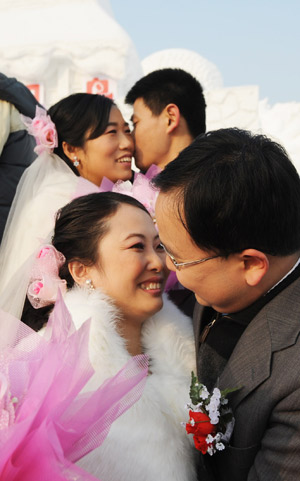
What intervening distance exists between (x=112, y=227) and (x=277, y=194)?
0.67 metres

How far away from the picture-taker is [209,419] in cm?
151

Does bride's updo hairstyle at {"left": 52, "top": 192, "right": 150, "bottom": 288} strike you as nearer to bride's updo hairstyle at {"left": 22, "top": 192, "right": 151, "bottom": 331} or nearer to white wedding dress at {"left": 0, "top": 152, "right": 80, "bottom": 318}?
bride's updo hairstyle at {"left": 22, "top": 192, "right": 151, "bottom": 331}

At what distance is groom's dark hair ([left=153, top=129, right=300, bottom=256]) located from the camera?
4.77ft

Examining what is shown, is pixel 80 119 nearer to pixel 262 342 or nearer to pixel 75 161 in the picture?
pixel 75 161

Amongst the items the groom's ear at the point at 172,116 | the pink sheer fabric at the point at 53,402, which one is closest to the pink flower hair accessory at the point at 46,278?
the pink sheer fabric at the point at 53,402

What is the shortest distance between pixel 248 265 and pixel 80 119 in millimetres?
1565

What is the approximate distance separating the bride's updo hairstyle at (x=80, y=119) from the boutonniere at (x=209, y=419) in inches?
63.3

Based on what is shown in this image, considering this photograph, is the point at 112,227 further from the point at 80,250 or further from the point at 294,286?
the point at 294,286

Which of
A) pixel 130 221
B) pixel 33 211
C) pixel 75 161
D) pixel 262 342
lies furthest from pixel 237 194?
pixel 75 161

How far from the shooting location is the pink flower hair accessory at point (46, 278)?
2.02 meters

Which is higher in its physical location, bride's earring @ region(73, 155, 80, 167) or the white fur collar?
bride's earring @ region(73, 155, 80, 167)

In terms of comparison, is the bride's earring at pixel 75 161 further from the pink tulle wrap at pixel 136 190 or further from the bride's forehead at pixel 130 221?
the bride's forehead at pixel 130 221

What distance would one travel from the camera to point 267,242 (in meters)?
1.51

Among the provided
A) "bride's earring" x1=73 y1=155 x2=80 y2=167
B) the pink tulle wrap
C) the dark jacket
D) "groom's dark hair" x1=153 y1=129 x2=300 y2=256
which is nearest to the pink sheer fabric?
"groom's dark hair" x1=153 y1=129 x2=300 y2=256
